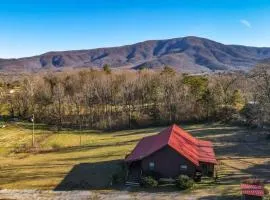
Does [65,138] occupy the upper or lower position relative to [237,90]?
lower

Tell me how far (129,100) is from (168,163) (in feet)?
180

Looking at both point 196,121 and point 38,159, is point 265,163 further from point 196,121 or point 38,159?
point 196,121

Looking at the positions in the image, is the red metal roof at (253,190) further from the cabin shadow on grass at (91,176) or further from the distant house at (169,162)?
the cabin shadow on grass at (91,176)

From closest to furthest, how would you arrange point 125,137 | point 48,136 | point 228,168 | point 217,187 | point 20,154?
point 217,187 < point 228,168 < point 20,154 < point 125,137 < point 48,136

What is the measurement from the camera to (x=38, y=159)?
5244 cm

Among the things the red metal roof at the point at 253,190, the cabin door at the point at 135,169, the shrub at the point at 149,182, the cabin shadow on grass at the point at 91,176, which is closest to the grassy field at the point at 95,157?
the cabin shadow on grass at the point at 91,176

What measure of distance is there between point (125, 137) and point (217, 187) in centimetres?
3543

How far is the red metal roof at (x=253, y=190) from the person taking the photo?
30.0 metres

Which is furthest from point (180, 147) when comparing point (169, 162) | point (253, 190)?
point (253, 190)

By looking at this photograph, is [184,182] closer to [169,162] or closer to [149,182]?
[149,182]

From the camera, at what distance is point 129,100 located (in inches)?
3612

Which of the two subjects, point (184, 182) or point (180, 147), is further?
point (180, 147)

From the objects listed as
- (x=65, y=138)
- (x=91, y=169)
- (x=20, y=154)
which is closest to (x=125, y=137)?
(x=65, y=138)

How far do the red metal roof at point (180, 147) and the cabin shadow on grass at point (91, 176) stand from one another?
3.23 m
